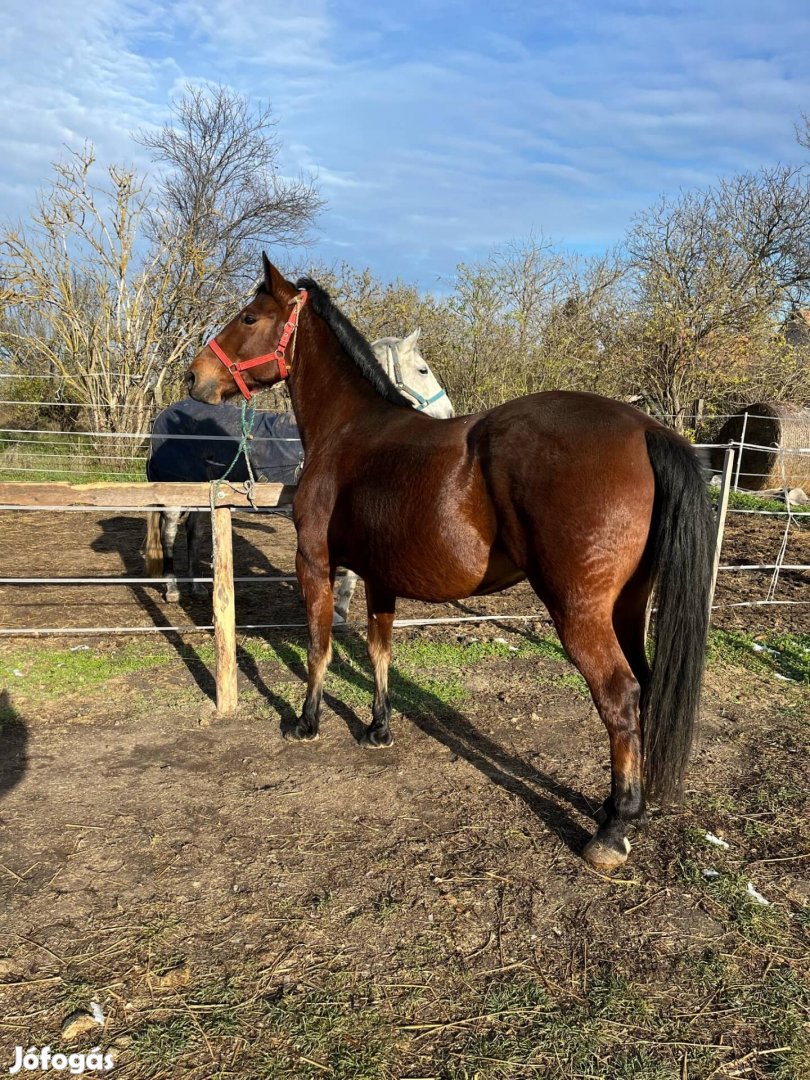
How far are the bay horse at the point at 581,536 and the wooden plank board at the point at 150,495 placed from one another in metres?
0.72

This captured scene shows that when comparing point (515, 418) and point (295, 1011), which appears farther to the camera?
point (515, 418)

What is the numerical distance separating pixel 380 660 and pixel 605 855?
156cm

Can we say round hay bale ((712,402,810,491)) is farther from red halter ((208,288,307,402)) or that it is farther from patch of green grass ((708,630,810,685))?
red halter ((208,288,307,402))

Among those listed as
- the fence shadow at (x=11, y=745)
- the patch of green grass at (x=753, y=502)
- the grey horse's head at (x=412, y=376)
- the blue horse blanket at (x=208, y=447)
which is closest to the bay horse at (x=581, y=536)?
the grey horse's head at (x=412, y=376)

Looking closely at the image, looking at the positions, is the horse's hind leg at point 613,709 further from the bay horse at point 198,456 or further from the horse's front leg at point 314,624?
the bay horse at point 198,456

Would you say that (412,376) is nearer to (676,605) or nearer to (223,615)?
(223,615)

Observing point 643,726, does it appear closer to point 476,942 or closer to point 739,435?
point 476,942

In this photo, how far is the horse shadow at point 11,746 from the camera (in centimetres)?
312

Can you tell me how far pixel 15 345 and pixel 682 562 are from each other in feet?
56.5

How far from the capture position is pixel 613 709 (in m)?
2.54

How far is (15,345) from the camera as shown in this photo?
1557 cm

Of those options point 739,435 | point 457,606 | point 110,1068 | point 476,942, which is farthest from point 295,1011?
point 739,435

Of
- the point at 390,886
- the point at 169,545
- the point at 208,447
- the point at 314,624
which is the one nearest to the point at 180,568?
the point at 169,545

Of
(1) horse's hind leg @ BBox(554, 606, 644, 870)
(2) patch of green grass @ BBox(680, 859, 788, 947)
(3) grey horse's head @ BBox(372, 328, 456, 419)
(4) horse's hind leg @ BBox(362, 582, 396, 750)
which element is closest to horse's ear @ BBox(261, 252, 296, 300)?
(3) grey horse's head @ BBox(372, 328, 456, 419)
